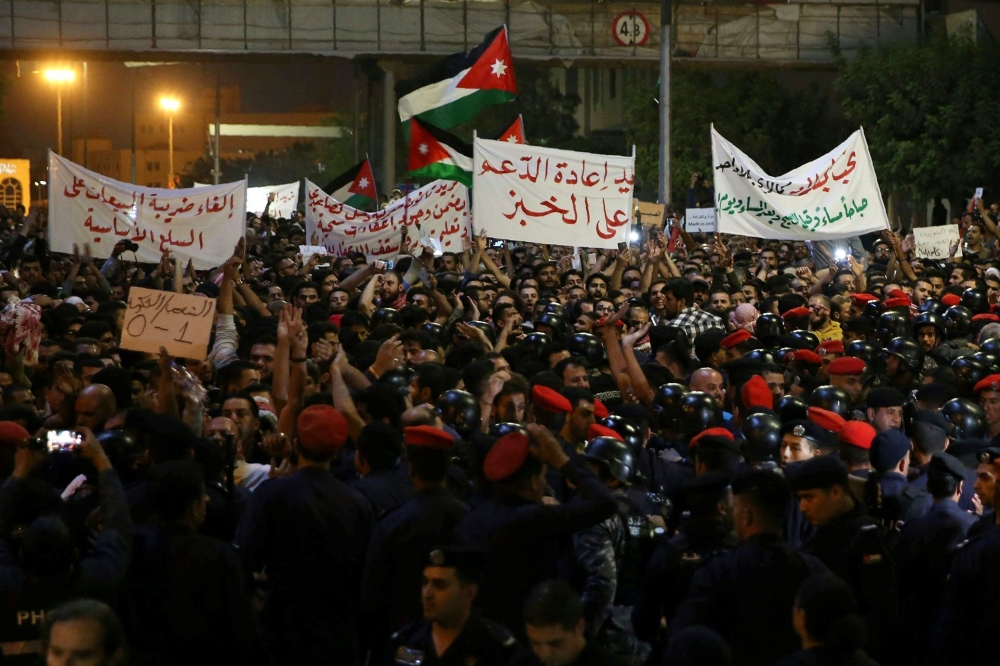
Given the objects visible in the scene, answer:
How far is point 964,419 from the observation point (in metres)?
8.06

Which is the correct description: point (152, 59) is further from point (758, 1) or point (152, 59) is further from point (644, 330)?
point (644, 330)

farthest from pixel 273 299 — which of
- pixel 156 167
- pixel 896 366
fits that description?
pixel 156 167

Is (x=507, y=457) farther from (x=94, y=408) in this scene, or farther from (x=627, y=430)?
(x=94, y=408)

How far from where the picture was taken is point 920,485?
21.1 feet

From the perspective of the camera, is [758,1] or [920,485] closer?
[920,485]

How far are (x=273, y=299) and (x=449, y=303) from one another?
67.7 inches

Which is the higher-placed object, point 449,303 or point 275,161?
point 275,161

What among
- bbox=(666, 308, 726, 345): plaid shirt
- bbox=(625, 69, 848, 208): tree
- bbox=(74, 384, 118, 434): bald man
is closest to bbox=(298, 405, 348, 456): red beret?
bbox=(74, 384, 118, 434): bald man

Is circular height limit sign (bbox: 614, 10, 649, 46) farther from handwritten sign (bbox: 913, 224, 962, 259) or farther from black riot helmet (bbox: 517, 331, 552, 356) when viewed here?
black riot helmet (bbox: 517, 331, 552, 356)

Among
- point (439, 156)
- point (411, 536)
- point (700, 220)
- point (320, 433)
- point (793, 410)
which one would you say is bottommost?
point (411, 536)

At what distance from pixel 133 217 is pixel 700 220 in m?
10.6

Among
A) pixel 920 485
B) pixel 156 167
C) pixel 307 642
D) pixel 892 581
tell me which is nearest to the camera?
pixel 892 581

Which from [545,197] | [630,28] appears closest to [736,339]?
[545,197]

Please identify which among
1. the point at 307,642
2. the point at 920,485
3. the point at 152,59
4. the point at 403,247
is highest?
the point at 152,59
